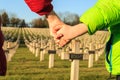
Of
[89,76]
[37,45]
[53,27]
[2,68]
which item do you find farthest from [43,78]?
[37,45]

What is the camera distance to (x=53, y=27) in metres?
2.57

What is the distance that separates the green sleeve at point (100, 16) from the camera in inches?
97.0

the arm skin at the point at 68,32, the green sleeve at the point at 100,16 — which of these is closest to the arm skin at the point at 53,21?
the arm skin at the point at 68,32

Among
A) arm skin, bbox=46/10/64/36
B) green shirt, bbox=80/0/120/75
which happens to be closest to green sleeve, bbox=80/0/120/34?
green shirt, bbox=80/0/120/75

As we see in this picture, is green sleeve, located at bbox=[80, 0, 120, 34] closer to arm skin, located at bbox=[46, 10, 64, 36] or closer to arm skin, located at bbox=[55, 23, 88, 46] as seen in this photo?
arm skin, located at bbox=[55, 23, 88, 46]

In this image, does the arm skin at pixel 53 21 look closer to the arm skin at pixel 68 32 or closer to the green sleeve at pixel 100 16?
the arm skin at pixel 68 32

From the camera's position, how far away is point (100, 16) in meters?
2.46

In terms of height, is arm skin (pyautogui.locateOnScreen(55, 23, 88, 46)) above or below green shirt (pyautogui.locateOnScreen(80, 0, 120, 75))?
below

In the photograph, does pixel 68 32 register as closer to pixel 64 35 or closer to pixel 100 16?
pixel 64 35

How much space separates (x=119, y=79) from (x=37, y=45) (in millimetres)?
27844

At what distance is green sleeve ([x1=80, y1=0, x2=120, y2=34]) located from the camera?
2465 millimetres

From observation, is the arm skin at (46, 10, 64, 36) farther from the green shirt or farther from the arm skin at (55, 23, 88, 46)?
the green shirt

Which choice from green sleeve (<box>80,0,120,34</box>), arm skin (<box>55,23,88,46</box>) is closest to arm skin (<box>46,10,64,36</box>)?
arm skin (<box>55,23,88,46</box>)

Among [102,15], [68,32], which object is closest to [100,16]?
[102,15]
